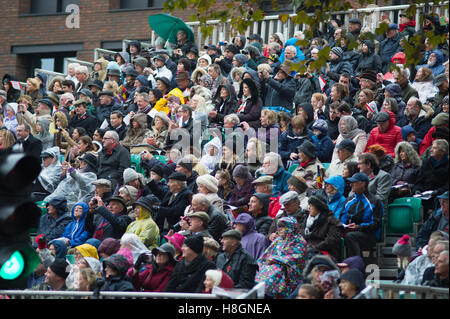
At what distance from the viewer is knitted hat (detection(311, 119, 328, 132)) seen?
1623 cm

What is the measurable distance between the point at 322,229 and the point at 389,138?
3184mm

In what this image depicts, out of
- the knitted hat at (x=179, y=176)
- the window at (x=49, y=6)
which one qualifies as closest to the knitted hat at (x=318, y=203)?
the knitted hat at (x=179, y=176)

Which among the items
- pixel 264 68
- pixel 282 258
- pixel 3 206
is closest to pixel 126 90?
pixel 264 68

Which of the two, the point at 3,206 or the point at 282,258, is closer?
the point at 3,206

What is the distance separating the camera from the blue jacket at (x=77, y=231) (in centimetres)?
1555

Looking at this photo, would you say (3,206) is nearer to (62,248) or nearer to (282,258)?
(282,258)

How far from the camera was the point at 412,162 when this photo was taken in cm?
1422

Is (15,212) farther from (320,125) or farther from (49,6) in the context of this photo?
(49,6)

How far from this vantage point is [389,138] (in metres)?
15.5

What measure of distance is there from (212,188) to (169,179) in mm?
896

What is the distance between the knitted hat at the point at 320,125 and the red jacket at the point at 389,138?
0.89 metres

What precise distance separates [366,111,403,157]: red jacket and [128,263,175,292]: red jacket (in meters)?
4.18

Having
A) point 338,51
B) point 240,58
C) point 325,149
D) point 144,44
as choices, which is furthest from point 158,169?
point 144,44

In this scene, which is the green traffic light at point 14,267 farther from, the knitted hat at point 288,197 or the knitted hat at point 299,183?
the knitted hat at point 299,183
